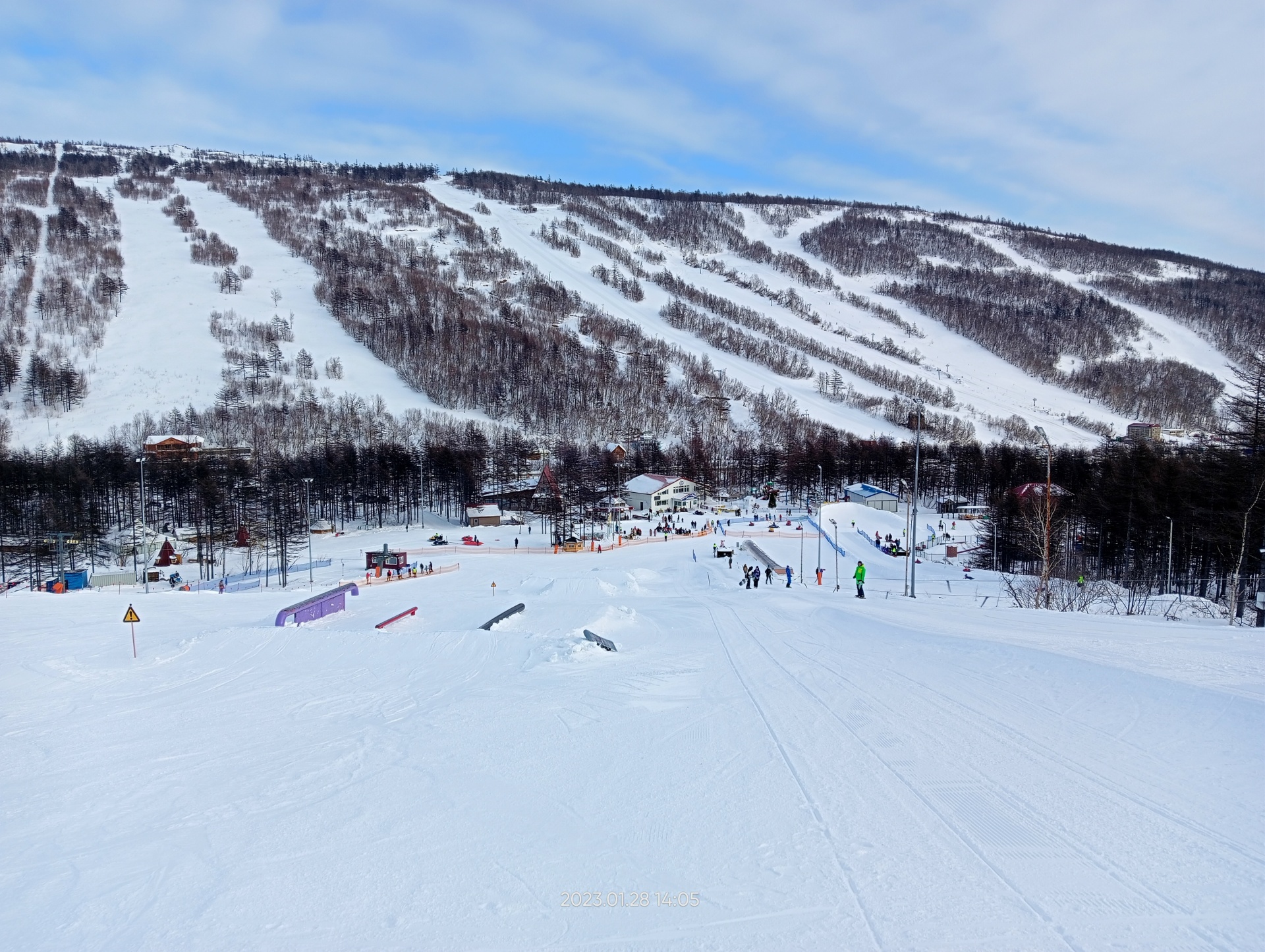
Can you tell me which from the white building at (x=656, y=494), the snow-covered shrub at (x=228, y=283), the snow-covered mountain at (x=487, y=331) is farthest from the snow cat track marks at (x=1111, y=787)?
the snow-covered shrub at (x=228, y=283)

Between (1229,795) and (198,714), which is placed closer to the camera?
(1229,795)

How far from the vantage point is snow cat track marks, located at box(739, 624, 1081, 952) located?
4.50 meters

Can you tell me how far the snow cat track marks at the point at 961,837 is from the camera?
450cm

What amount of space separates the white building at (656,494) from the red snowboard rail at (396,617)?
151 ft

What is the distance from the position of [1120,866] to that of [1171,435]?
138 meters

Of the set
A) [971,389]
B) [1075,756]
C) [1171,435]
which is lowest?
[1075,756]

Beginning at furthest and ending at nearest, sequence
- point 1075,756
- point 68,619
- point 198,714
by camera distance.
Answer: point 68,619 → point 198,714 → point 1075,756

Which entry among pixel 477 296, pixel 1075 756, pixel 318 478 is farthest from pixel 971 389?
pixel 1075 756

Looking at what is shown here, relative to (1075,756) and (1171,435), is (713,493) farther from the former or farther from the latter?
(1171,435)

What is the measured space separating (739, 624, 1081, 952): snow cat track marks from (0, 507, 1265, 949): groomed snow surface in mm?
29

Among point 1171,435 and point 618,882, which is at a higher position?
point 1171,435

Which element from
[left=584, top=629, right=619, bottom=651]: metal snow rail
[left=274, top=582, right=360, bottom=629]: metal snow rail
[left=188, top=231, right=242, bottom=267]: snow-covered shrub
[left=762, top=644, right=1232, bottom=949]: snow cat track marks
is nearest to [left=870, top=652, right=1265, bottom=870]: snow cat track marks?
[left=762, top=644, right=1232, bottom=949]: snow cat track marks

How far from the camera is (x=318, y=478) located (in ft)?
218
